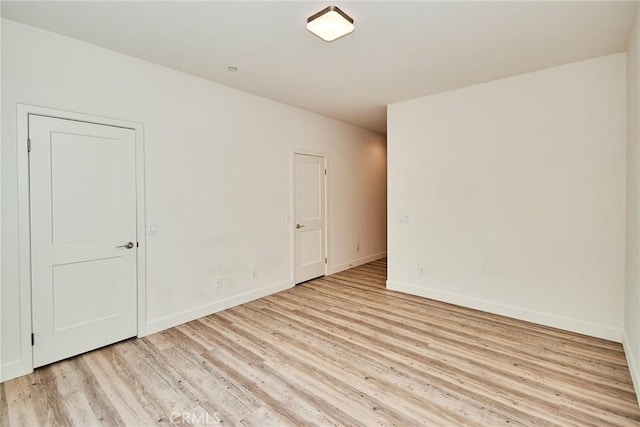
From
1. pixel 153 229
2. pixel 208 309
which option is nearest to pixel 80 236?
pixel 153 229

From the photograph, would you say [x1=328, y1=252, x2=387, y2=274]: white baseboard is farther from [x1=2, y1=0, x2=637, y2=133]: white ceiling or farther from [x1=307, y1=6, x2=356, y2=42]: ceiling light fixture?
[x1=307, y1=6, x2=356, y2=42]: ceiling light fixture

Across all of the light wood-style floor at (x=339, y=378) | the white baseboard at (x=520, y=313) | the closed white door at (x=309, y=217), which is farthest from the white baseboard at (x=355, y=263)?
the light wood-style floor at (x=339, y=378)

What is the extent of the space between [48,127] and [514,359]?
4.44m

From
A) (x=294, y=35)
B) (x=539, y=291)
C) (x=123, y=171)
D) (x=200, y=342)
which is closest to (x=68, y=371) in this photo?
(x=200, y=342)

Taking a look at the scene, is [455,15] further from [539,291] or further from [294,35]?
[539,291]

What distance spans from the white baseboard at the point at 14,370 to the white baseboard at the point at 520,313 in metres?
4.05

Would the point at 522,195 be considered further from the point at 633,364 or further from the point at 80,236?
the point at 80,236

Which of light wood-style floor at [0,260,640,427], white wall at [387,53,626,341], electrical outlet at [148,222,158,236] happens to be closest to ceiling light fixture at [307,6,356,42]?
white wall at [387,53,626,341]

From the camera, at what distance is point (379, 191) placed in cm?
648

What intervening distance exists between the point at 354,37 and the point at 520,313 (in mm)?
3456

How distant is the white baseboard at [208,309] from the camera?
10.2 ft

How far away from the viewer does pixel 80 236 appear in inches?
104

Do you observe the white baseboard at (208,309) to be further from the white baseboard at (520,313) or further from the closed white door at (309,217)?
the white baseboard at (520,313)

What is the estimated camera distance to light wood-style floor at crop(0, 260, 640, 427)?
1.91m
